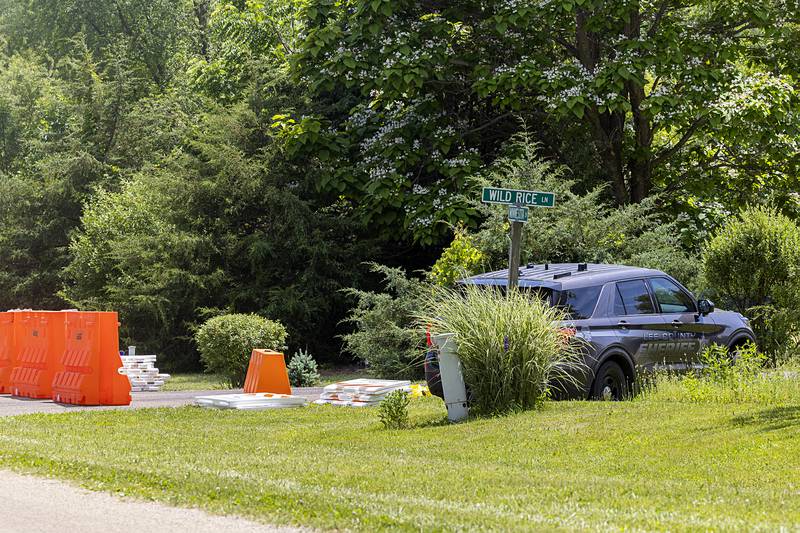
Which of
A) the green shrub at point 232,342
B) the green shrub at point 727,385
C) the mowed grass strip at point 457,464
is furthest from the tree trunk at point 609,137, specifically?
the mowed grass strip at point 457,464

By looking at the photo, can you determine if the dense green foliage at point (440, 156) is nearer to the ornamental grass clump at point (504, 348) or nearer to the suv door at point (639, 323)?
the suv door at point (639, 323)

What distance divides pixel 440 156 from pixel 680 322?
33.9 ft

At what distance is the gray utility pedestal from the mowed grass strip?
0.42 m

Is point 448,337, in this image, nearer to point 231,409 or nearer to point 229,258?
point 231,409

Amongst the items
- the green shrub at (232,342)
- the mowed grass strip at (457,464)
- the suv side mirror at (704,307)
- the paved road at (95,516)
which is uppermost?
the suv side mirror at (704,307)

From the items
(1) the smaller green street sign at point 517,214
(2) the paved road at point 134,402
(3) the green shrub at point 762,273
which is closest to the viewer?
(1) the smaller green street sign at point 517,214

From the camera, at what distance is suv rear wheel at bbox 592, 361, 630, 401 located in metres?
13.8

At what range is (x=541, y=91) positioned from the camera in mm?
24062

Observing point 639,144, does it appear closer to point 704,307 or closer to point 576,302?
point 704,307

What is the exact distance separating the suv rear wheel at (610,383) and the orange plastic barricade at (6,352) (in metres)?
9.23

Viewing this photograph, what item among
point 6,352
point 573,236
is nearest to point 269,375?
point 6,352

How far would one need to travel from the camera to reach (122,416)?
13906 millimetres

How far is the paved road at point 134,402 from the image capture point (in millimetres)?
14952

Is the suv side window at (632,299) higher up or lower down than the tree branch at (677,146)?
lower down
